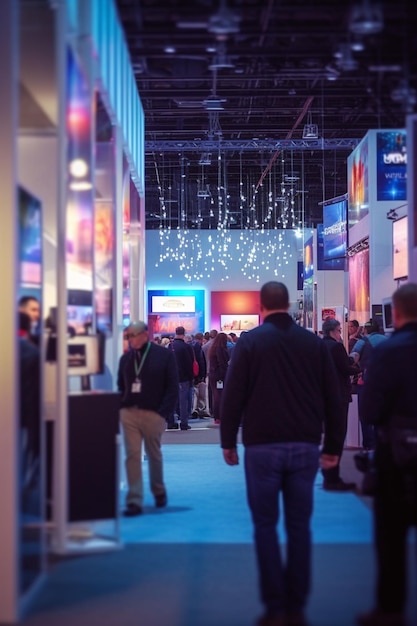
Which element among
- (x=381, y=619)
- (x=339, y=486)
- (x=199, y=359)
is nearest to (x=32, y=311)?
(x=381, y=619)

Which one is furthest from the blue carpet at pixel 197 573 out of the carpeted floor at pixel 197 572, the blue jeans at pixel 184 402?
the blue jeans at pixel 184 402

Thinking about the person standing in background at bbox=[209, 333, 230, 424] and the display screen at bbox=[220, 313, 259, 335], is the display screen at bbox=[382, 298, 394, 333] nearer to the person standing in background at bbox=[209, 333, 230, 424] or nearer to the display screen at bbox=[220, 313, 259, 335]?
the person standing in background at bbox=[209, 333, 230, 424]

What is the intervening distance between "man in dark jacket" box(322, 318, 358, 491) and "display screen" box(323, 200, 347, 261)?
8.95 metres

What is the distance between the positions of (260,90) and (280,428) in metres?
12.7

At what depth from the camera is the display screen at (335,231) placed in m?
18.7

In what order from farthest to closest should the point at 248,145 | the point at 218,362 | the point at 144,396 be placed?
the point at 248,145 → the point at 218,362 → the point at 144,396

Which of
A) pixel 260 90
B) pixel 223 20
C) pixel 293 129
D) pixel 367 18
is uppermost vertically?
pixel 293 129

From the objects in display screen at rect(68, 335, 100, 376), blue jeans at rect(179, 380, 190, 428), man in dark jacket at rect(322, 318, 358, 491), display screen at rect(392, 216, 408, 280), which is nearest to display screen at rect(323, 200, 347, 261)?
blue jeans at rect(179, 380, 190, 428)

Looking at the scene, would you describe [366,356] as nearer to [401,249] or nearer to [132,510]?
[401,249]

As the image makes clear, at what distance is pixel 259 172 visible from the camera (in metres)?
27.2

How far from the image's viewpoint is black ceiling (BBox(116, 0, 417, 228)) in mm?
6316

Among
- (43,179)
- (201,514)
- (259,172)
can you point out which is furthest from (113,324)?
(259,172)

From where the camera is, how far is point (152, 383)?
7.92 metres

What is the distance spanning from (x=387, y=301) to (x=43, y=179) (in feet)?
18.6
